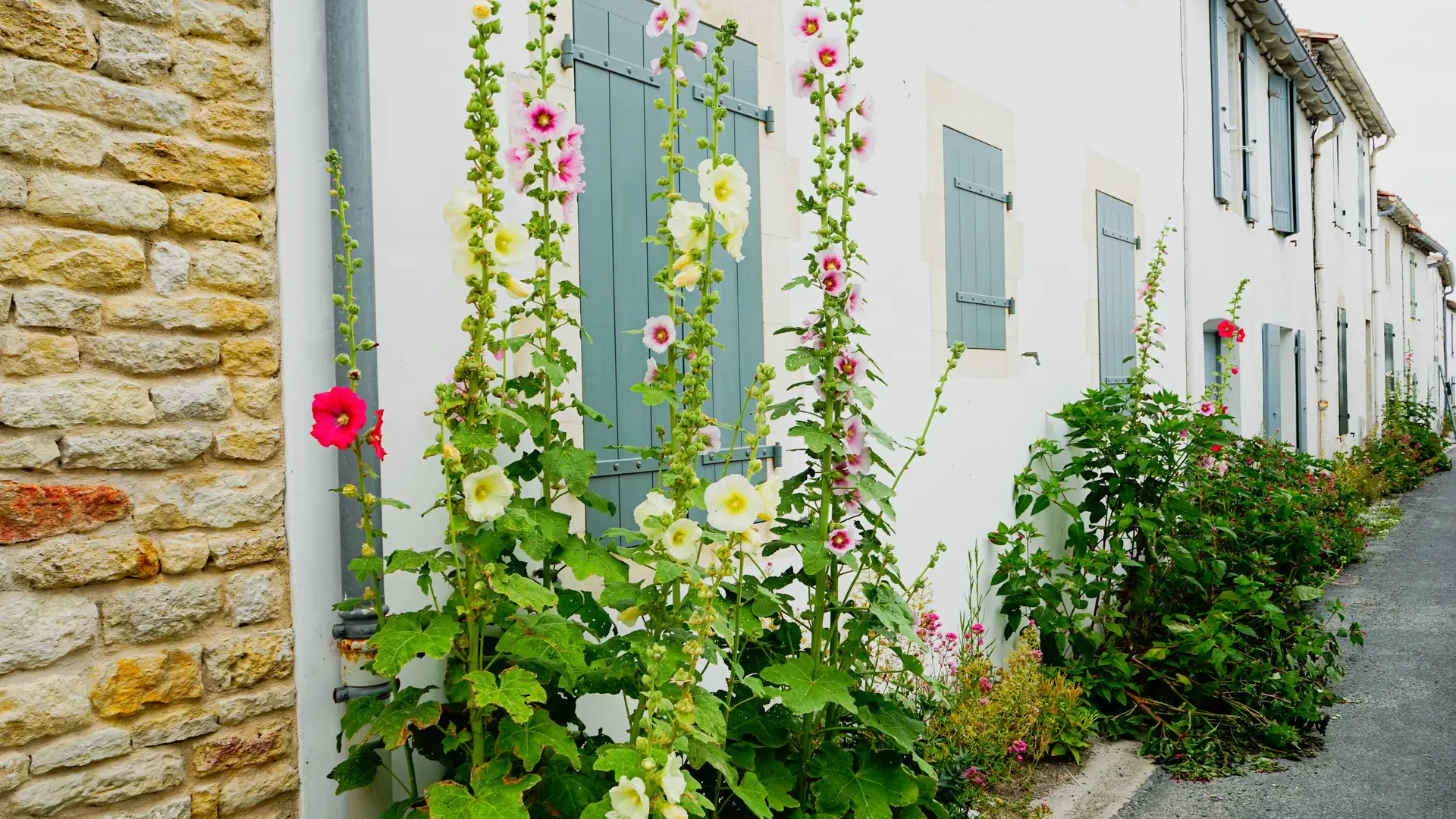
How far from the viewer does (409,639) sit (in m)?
1.92

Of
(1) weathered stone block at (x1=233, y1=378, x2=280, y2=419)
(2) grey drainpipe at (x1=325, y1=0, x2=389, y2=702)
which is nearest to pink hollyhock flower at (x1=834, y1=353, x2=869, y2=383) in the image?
(2) grey drainpipe at (x1=325, y1=0, x2=389, y2=702)

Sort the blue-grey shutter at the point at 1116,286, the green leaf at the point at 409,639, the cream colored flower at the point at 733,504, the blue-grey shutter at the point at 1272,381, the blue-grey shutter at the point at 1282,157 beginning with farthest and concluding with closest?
the blue-grey shutter at the point at 1282,157, the blue-grey shutter at the point at 1272,381, the blue-grey shutter at the point at 1116,286, the cream colored flower at the point at 733,504, the green leaf at the point at 409,639

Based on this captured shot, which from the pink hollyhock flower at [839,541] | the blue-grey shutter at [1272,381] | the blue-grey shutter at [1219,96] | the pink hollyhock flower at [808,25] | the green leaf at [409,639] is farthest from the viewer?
the blue-grey shutter at [1272,381]

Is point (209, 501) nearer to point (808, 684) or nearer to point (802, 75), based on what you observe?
point (808, 684)

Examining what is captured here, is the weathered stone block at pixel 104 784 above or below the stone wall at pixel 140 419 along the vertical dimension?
below

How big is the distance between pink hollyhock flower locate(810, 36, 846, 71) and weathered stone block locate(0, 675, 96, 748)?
2318 mm

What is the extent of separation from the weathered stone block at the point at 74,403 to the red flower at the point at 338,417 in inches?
17.8

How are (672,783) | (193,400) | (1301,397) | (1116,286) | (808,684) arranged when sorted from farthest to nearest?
1. (1301,397)
2. (1116,286)
3. (808,684)
4. (193,400)
5. (672,783)

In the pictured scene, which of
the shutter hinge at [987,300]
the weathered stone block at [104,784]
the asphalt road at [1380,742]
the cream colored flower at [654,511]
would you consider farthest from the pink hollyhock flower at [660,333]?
the asphalt road at [1380,742]

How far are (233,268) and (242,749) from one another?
1063mm

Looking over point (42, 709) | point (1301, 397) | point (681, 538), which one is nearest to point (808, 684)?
point (681, 538)

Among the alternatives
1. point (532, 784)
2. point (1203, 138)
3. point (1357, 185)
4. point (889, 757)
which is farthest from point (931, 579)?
point (1357, 185)

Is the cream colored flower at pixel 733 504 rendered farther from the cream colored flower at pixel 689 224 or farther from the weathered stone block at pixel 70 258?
the weathered stone block at pixel 70 258

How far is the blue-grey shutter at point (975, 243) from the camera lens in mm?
4930
